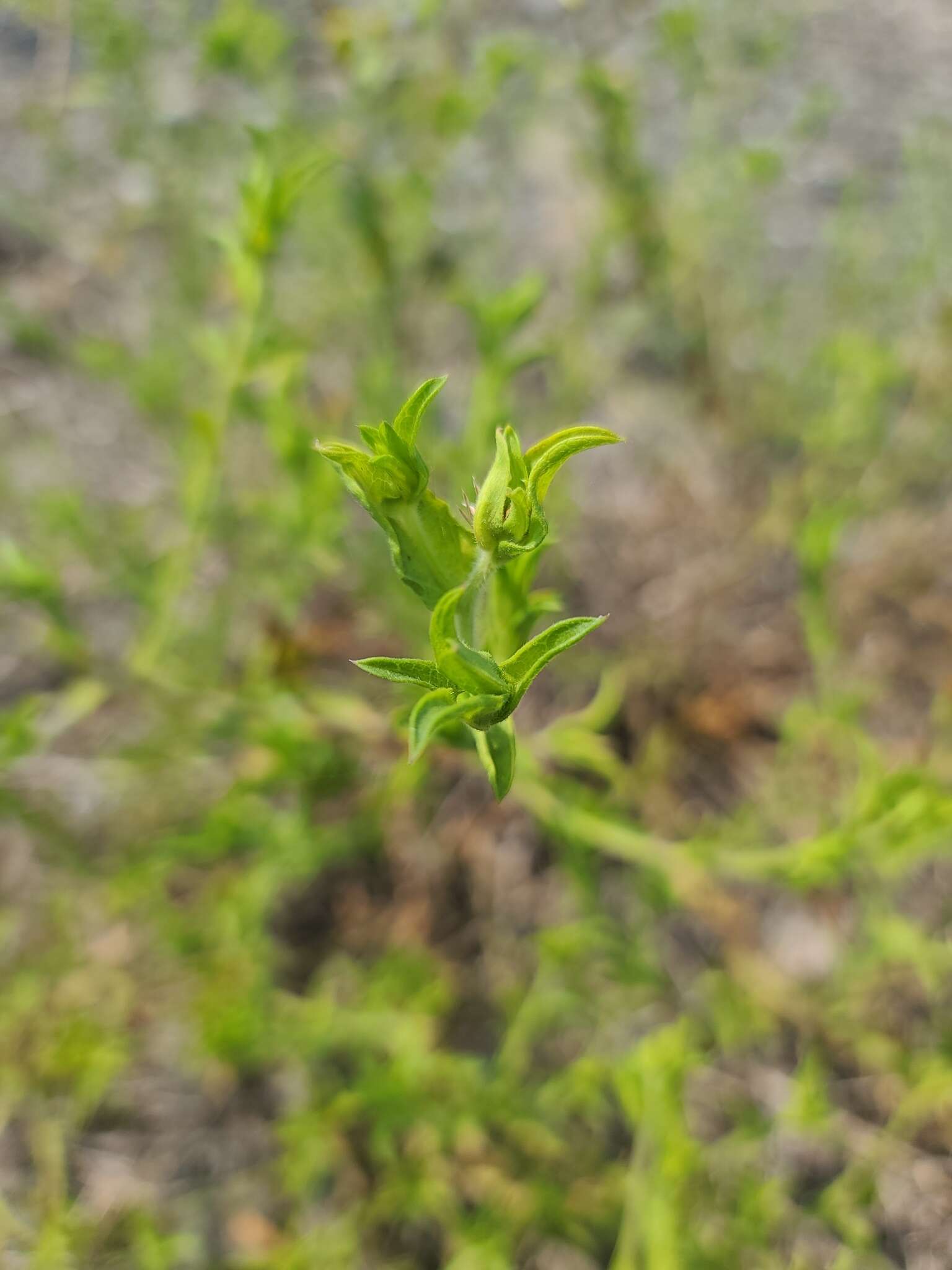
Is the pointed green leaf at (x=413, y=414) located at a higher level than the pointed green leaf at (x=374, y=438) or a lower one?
higher

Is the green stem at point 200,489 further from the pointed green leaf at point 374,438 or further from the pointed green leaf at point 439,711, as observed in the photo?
the pointed green leaf at point 439,711

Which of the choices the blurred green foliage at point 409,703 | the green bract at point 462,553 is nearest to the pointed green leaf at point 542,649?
the green bract at point 462,553

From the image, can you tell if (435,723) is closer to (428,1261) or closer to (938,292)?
(428,1261)

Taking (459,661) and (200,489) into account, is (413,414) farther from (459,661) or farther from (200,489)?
(200,489)

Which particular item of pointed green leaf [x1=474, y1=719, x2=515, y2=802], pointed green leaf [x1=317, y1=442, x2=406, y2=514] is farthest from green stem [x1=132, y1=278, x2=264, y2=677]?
pointed green leaf [x1=474, y1=719, x2=515, y2=802]

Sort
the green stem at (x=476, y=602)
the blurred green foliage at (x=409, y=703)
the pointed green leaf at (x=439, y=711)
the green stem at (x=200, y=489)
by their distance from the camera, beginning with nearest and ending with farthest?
1. the pointed green leaf at (x=439, y=711)
2. the green stem at (x=476, y=602)
3. the green stem at (x=200, y=489)
4. the blurred green foliage at (x=409, y=703)

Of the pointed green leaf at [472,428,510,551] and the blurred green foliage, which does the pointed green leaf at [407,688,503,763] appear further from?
the blurred green foliage

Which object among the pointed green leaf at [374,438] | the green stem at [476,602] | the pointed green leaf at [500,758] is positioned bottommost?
the pointed green leaf at [500,758]

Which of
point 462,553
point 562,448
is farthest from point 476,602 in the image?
point 562,448
